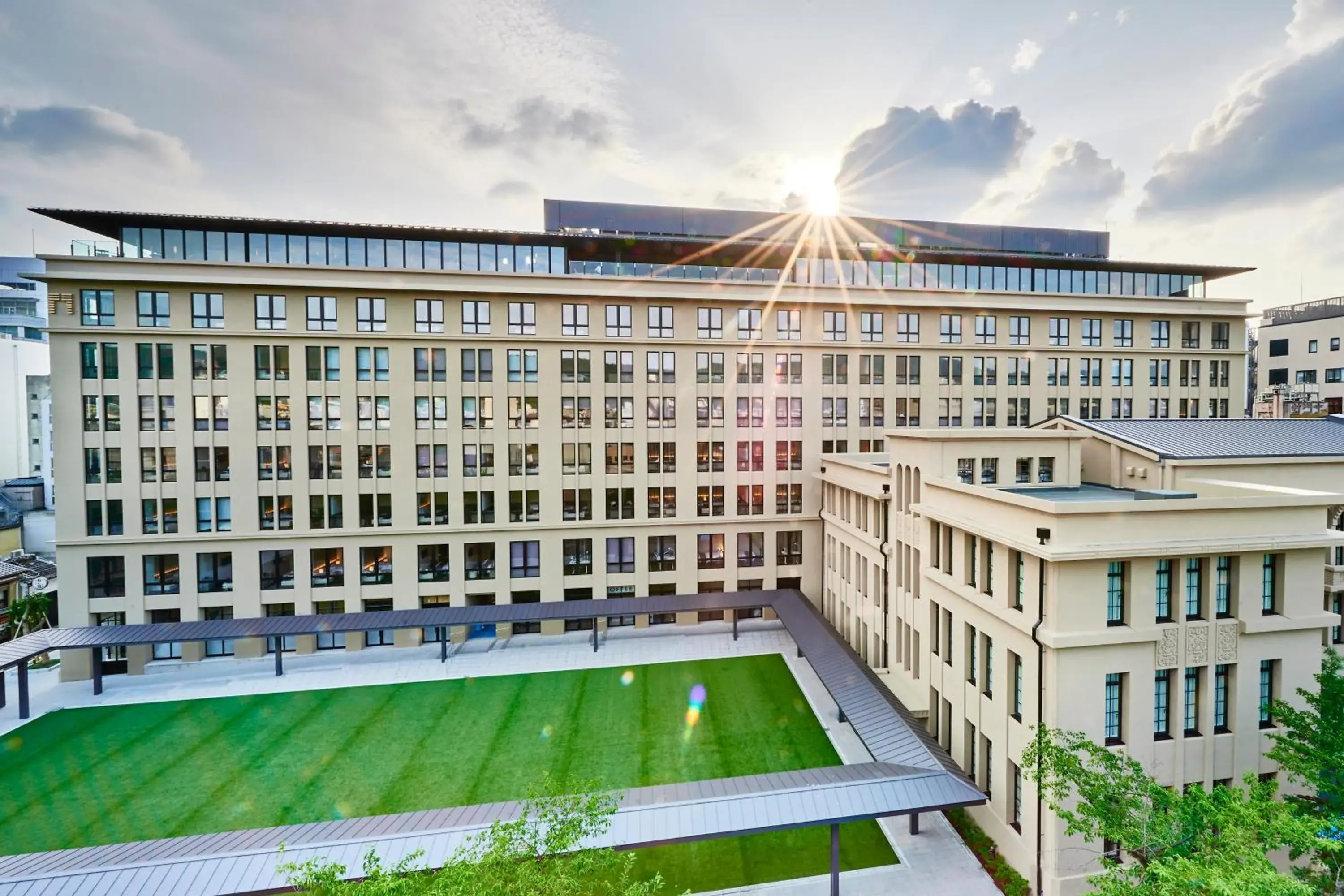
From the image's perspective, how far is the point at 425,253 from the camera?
38.2m

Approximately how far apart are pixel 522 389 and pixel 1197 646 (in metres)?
35.0

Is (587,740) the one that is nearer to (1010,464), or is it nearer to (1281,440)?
(1010,464)

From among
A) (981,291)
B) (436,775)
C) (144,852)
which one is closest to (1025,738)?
(436,775)

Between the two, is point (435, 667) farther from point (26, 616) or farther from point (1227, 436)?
point (1227, 436)

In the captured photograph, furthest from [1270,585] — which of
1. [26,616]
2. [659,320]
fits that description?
[26,616]

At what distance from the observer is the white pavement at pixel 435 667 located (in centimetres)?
3023

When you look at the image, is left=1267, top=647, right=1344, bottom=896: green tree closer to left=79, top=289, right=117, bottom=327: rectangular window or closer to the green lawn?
the green lawn

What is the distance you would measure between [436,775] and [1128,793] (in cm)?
2395

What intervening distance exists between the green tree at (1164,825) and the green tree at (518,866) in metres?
10.5

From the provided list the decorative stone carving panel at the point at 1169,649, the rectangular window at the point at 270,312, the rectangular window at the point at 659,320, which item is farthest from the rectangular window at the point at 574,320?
the decorative stone carving panel at the point at 1169,649

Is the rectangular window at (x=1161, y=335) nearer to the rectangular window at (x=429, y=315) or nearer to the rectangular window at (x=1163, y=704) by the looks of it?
the rectangular window at (x=1163, y=704)

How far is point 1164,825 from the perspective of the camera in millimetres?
13477

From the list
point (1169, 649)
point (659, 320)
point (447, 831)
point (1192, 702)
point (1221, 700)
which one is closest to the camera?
point (447, 831)

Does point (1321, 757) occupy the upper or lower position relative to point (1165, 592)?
lower
